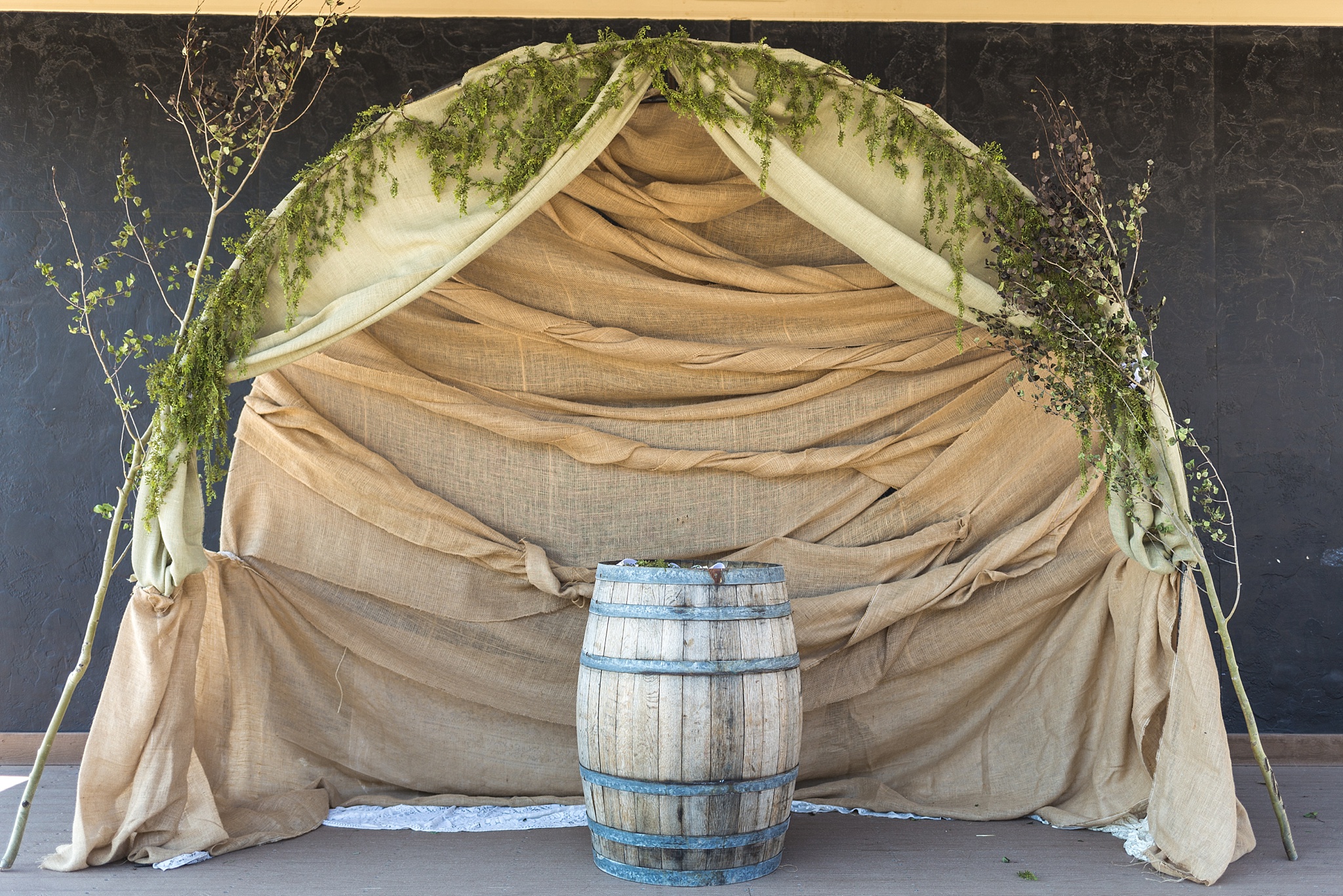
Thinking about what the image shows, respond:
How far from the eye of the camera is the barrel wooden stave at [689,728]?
2729mm

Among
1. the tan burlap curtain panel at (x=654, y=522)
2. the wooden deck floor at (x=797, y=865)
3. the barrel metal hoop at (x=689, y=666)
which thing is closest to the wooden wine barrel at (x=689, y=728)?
the barrel metal hoop at (x=689, y=666)

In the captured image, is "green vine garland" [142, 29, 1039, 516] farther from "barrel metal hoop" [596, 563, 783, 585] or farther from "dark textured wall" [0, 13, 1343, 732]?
"dark textured wall" [0, 13, 1343, 732]

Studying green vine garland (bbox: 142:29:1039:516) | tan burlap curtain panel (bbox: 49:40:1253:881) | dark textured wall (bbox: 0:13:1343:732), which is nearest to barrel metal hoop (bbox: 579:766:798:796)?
tan burlap curtain panel (bbox: 49:40:1253:881)

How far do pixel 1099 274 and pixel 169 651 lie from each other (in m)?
2.80

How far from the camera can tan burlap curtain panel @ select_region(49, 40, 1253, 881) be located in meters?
3.38

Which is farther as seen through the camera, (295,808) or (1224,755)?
(295,808)

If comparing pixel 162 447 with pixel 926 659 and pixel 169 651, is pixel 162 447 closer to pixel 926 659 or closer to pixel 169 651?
pixel 169 651

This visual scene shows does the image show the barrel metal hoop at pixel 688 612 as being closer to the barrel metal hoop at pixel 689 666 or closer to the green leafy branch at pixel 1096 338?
the barrel metal hoop at pixel 689 666

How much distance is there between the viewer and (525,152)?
292 cm

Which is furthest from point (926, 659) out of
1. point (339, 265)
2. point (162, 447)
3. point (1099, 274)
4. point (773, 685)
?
point (162, 447)

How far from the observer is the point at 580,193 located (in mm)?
3527

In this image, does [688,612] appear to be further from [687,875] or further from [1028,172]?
[1028,172]

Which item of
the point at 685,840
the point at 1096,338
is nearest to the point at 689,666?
the point at 685,840

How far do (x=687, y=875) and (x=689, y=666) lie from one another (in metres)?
0.57
